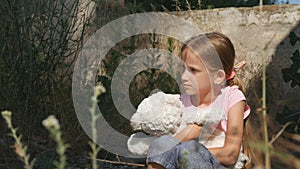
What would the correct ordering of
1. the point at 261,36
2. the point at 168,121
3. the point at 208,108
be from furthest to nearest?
the point at 261,36, the point at 208,108, the point at 168,121

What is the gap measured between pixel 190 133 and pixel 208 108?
0.16 metres

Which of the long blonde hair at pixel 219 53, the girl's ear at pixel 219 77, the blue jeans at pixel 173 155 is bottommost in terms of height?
the blue jeans at pixel 173 155

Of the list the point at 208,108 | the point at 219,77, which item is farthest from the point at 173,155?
the point at 219,77

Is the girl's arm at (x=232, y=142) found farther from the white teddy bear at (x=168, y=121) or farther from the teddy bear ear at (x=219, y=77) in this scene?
the teddy bear ear at (x=219, y=77)

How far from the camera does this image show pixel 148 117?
2.21 m

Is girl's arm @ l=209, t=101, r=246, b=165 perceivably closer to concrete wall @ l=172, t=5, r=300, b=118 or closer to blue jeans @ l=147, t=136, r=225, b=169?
blue jeans @ l=147, t=136, r=225, b=169

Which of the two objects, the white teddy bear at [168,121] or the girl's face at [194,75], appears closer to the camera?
the white teddy bear at [168,121]

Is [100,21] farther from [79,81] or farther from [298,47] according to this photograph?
[298,47]

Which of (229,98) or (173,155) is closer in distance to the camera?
(173,155)

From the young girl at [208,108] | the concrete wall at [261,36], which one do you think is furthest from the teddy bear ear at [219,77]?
the concrete wall at [261,36]

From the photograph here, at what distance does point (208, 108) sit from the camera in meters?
Result: 2.30

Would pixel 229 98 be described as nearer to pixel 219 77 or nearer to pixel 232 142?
pixel 219 77

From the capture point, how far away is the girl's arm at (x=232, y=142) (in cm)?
207

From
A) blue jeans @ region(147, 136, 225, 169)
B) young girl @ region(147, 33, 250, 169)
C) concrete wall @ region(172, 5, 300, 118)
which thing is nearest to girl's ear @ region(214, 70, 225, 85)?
young girl @ region(147, 33, 250, 169)
